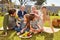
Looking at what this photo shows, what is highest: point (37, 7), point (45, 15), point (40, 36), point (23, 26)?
point (37, 7)

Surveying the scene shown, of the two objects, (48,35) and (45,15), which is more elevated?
(45,15)

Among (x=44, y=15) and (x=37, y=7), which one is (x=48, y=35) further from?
(x=37, y=7)

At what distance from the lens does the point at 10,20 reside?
3.85 metres

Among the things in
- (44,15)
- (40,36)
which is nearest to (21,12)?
(44,15)

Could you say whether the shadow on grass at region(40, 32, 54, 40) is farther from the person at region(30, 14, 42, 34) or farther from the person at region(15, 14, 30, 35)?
the person at region(15, 14, 30, 35)

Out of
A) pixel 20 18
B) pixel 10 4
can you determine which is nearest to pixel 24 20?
pixel 20 18

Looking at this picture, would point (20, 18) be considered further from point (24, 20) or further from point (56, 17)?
point (56, 17)

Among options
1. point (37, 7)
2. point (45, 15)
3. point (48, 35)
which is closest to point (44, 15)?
point (45, 15)

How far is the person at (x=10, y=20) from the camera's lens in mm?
3832

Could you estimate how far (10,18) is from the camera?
12.6ft

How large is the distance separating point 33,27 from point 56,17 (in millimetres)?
347

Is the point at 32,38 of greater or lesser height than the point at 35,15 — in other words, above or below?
below

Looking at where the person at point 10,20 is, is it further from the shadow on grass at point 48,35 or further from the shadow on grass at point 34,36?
the shadow on grass at point 48,35

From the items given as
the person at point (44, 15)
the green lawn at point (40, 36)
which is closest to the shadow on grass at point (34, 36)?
the green lawn at point (40, 36)
